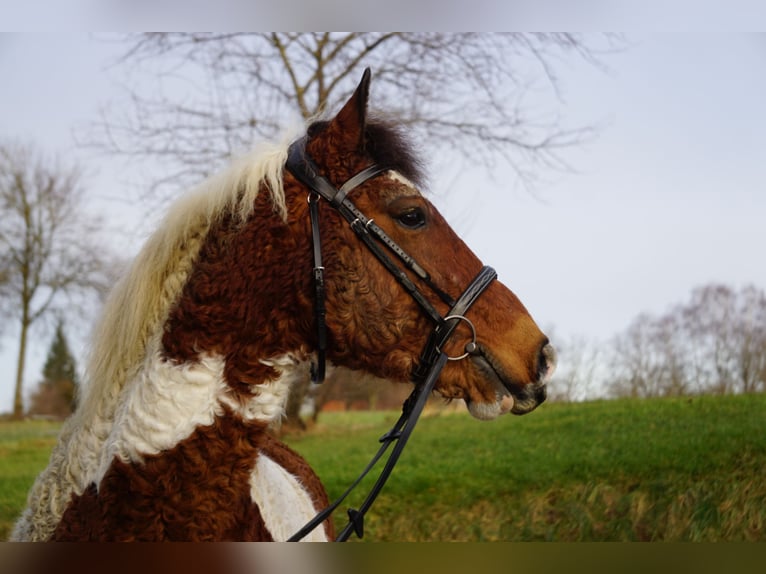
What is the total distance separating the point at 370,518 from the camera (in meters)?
7.07

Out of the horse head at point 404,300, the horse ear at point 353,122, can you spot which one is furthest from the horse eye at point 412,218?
the horse ear at point 353,122

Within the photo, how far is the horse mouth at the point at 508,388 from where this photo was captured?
2535mm

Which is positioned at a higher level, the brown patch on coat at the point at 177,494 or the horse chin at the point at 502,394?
the horse chin at the point at 502,394

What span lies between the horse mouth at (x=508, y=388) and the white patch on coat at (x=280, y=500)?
101cm

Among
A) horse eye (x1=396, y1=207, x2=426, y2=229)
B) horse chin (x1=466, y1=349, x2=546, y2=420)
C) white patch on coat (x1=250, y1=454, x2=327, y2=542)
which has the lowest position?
white patch on coat (x1=250, y1=454, x2=327, y2=542)

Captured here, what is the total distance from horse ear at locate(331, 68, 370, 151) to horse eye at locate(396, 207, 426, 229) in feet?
1.08

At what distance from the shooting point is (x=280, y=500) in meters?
3.08

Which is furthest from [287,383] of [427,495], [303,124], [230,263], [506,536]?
[427,495]

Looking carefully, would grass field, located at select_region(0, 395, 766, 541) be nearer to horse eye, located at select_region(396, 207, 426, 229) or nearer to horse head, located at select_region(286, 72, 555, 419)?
horse head, located at select_region(286, 72, 555, 419)

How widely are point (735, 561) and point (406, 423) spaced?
135 cm

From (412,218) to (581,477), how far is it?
17.3ft

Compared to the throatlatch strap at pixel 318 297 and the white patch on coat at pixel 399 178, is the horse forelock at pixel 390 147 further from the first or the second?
the throatlatch strap at pixel 318 297

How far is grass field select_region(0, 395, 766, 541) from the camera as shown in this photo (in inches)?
241

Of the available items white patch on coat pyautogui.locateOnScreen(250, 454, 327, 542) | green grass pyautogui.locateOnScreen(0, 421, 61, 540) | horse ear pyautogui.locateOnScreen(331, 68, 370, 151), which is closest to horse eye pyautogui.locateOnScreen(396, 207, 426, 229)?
horse ear pyautogui.locateOnScreen(331, 68, 370, 151)
